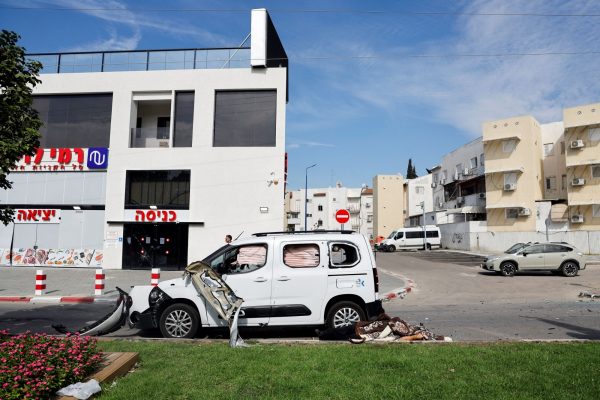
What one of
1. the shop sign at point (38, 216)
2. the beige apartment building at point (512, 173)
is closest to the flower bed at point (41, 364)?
the shop sign at point (38, 216)

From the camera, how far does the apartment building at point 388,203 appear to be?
76062mm

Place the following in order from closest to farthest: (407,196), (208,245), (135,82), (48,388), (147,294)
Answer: (48,388)
(147,294)
(208,245)
(135,82)
(407,196)

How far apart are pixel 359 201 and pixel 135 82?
68.1 m

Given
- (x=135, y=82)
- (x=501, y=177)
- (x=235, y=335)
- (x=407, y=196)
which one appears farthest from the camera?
(x=407, y=196)

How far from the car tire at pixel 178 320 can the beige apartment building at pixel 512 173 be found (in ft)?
140

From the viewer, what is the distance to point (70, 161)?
2522 cm

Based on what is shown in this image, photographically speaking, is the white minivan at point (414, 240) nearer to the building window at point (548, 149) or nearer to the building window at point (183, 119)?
the building window at point (548, 149)

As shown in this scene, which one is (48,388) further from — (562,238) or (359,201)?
(359,201)

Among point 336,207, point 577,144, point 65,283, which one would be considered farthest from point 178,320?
point 336,207

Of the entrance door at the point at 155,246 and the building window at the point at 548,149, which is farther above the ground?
the building window at the point at 548,149

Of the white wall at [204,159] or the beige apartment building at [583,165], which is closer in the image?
the white wall at [204,159]

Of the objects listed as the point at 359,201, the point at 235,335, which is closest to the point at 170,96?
the point at 235,335

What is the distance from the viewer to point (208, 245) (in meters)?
24.1

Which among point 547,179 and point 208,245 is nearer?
point 208,245
